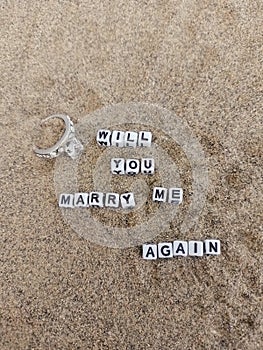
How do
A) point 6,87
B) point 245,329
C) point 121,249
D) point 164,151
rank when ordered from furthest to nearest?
point 6,87
point 164,151
point 121,249
point 245,329

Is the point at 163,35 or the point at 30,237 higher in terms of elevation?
the point at 163,35

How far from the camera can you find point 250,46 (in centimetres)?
296

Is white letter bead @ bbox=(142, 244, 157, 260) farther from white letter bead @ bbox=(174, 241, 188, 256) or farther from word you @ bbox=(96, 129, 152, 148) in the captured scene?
word you @ bbox=(96, 129, 152, 148)

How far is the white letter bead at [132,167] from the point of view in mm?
2648

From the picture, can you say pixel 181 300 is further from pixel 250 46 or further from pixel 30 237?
pixel 250 46

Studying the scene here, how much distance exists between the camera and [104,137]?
2701 mm

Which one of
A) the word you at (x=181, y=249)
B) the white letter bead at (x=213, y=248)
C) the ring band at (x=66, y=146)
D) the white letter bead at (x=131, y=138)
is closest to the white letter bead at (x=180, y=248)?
the word you at (x=181, y=249)

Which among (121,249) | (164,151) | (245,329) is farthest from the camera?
(164,151)

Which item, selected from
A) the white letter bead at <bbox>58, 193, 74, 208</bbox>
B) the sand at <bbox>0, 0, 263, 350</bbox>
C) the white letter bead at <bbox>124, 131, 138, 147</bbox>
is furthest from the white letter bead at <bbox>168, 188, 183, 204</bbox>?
the white letter bead at <bbox>58, 193, 74, 208</bbox>

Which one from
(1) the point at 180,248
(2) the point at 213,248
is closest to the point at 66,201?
(1) the point at 180,248

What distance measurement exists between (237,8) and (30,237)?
71.0 inches

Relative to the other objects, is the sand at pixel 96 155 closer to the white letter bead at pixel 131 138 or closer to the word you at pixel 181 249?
the word you at pixel 181 249

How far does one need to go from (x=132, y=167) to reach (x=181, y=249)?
493 mm

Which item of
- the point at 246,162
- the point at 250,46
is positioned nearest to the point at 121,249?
the point at 246,162
